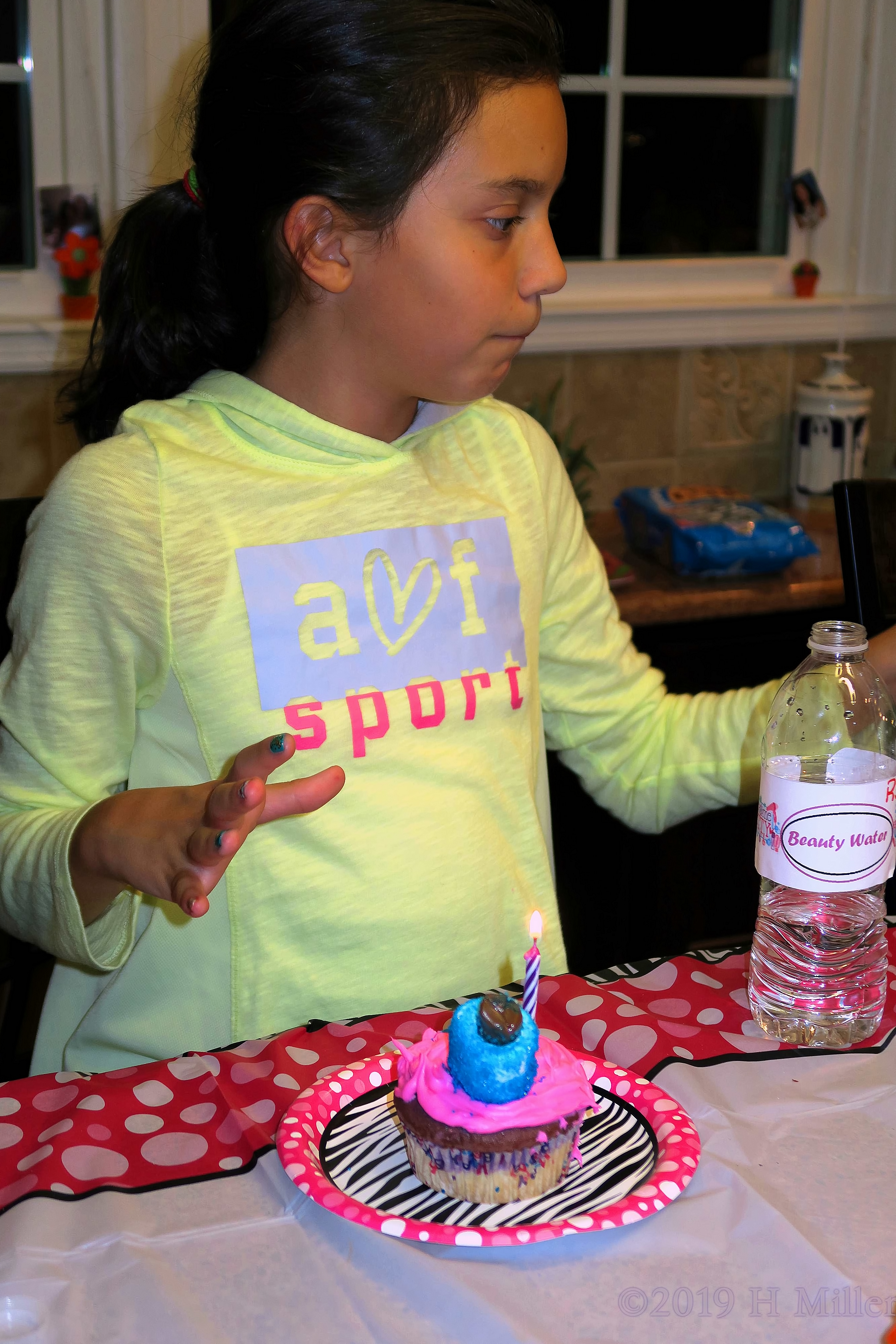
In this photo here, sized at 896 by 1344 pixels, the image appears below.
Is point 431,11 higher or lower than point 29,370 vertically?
higher

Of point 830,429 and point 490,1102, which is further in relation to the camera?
point 830,429

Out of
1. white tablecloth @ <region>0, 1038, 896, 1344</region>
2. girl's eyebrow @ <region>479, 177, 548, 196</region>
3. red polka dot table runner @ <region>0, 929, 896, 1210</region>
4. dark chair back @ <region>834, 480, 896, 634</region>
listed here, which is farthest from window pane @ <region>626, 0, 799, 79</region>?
white tablecloth @ <region>0, 1038, 896, 1344</region>

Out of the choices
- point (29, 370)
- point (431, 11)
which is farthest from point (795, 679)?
point (29, 370)

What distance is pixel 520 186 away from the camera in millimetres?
961

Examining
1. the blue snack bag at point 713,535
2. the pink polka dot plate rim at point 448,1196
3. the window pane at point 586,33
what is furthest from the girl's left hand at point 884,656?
the window pane at point 586,33

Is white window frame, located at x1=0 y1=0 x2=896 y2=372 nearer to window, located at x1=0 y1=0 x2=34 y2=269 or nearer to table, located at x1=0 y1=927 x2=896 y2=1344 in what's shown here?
window, located at x1=0 y1=0 x2=34 y2=269

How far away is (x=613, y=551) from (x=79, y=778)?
129cm

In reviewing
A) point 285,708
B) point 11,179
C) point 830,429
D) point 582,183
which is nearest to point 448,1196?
point 285,708

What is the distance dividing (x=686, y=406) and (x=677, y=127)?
0.51 metres

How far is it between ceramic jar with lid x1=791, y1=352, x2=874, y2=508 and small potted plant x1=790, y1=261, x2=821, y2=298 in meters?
0.15

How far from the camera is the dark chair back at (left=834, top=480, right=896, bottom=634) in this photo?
4.45 feet

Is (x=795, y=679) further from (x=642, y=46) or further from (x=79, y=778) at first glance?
(x=642, y=46)

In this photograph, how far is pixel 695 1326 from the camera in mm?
600

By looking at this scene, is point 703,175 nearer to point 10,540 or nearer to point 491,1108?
point 10,540
